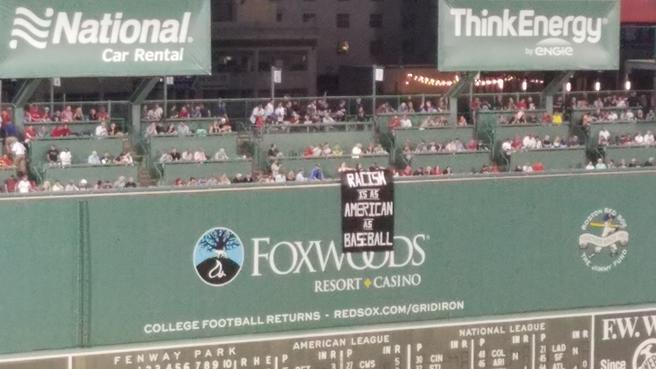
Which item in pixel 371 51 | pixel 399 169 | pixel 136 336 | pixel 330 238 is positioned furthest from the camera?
pixel 371 51

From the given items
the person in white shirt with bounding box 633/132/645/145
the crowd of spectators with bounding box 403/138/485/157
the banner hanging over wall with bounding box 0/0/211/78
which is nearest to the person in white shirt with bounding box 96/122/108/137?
the banner hanging over wall with bounding box 0/0/211/78

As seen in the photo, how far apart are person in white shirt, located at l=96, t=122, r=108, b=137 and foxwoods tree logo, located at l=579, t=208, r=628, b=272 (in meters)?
6.79

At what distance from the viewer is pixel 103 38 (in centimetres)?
1519

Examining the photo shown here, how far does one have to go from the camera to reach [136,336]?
901cm

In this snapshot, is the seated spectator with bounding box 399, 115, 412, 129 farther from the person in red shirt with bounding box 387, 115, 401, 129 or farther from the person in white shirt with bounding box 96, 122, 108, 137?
the person in white shirt with bounding box 96, 122, 108, 137

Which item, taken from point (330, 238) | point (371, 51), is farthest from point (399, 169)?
point (371, 51)

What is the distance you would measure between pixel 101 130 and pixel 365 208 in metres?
6.46

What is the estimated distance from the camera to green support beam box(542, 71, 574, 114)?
18.4 m

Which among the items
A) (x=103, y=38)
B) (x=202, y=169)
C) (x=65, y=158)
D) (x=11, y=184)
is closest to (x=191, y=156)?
(x=202, y=169)

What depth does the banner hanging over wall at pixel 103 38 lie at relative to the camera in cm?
1466

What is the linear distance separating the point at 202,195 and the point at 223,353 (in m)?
1.11

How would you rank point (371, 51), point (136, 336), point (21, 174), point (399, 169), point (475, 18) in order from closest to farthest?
point (136, 336), point (21, 174), point (399, 169), point (475, 18), point (371, 51)

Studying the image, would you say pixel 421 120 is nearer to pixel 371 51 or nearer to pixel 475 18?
pixel 475 18

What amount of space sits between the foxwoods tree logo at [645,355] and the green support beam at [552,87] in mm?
8401
